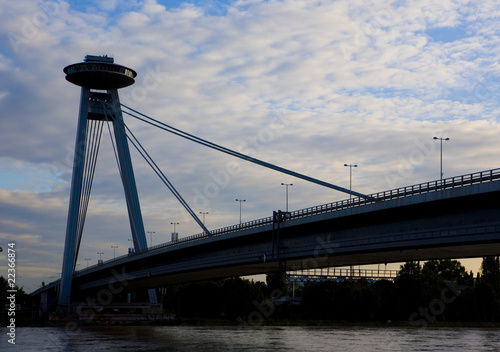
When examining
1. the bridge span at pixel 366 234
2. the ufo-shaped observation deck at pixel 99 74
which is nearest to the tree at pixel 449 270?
the bridge span at pixel 366 234

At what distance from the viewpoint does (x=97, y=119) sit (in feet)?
290

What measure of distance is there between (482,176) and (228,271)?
43.7m

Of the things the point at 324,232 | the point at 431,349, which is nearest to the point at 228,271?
the point at 324,232

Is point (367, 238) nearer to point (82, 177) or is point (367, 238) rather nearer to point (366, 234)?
point (366, 234)

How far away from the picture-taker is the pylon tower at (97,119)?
270ft

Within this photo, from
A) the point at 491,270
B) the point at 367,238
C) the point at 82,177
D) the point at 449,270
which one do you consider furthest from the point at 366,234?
the point at 449,270

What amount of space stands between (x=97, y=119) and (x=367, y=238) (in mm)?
53147

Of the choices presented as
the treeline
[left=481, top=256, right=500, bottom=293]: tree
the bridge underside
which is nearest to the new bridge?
the bridge underside

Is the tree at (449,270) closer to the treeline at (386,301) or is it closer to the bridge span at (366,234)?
the treeline at (386,301)

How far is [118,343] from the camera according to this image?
53.1 meters

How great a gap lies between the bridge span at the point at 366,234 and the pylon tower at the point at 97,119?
7535 millimetres

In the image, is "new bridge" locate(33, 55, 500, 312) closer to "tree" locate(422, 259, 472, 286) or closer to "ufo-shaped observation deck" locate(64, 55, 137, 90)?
"ufo-shaped observation deck" locate(64, 55, 137, 90)

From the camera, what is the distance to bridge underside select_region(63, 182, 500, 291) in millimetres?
36469

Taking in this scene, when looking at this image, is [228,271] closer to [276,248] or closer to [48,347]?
[276,248]
